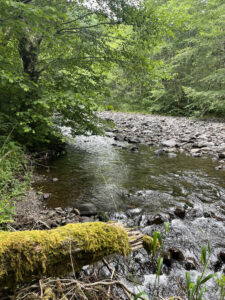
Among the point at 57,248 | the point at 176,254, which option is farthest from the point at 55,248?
the point at 176,254

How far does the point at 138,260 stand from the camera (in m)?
2.67

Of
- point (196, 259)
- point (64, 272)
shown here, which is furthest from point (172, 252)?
point (64, 272)

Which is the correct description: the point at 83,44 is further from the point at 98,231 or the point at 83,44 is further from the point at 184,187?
the point at 98,231

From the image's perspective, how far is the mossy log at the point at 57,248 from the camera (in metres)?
1.29

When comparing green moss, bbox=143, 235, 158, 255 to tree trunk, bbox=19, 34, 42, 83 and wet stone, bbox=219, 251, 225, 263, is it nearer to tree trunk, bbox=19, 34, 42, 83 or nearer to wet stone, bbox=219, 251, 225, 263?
wet stone, bbox=219, 251, 225, 263

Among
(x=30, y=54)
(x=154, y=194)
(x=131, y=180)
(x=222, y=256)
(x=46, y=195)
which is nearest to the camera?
(x=222, y=256)

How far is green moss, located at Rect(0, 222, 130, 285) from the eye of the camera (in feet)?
4.25

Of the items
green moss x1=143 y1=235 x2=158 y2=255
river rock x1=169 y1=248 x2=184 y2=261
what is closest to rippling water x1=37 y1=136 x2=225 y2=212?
river rock x1=169 y1=248 x2=184 y2=261

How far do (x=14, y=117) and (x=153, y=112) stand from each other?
24652 mm

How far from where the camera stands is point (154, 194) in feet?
15.5

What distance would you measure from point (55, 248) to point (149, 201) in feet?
10.7

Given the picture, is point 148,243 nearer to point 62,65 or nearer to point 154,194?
point 154,194

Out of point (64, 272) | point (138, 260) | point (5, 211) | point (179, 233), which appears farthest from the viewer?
point (179, 233)

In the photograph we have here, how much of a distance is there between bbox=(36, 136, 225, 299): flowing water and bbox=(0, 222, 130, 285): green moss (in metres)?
1.03
